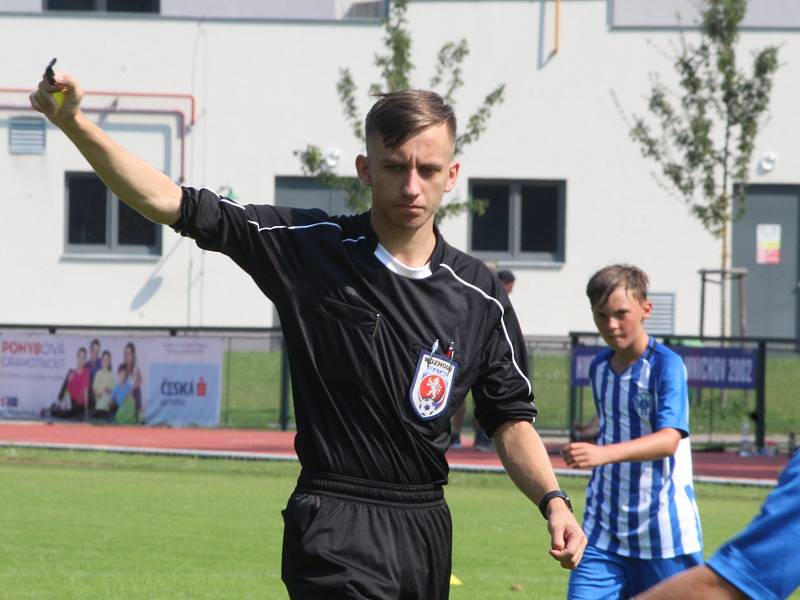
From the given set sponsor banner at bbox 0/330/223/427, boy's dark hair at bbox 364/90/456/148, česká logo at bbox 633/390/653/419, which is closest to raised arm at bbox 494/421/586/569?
boy's dark hair at bbox 364/90/456/148

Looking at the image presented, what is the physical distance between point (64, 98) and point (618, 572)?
362 cm

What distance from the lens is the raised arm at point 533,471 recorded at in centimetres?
411

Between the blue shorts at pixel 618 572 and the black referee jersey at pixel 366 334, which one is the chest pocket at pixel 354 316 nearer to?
the black referee jersey at pixel 366 334

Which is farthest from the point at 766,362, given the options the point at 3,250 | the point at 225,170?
the point at 3,250

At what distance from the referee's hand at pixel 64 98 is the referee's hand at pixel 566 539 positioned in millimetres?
1706

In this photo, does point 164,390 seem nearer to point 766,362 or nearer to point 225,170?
point 766,362

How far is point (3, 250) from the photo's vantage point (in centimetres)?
3275

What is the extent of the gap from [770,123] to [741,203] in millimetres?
6108

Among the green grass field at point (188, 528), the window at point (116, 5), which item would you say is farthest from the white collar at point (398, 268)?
the window at point (116, 5)

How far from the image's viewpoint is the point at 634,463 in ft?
21.9

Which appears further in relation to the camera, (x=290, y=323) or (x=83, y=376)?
(x=83, y=376)

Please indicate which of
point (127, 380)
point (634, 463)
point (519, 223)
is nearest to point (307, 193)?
point (519, 223)

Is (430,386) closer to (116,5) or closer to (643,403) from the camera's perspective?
(643,403)

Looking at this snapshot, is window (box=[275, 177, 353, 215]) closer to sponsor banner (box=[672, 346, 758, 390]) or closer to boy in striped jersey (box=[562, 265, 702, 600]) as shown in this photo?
sponsor banner (box=[672, 346, 758, 390])
